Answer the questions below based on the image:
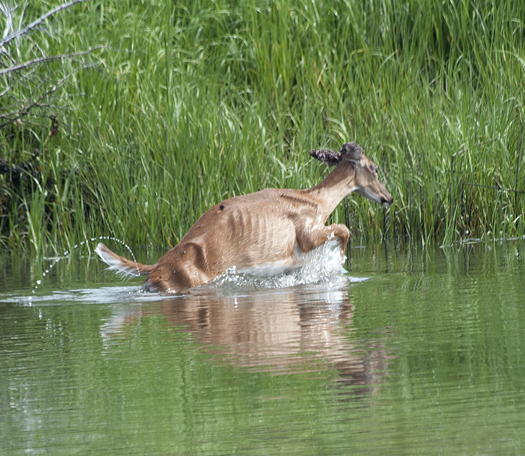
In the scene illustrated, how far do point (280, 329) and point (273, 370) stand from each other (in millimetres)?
916

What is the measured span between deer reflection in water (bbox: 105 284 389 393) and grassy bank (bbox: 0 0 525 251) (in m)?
3.45

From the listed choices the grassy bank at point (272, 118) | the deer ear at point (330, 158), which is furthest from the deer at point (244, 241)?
the grassy bank at point (272, 118)

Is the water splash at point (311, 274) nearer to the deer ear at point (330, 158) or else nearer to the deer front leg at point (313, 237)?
the deer front leg at point (313, 237)

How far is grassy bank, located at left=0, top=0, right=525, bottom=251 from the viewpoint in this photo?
30.7 ft

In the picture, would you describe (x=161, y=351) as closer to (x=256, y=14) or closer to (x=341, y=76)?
(x=341, y=76)

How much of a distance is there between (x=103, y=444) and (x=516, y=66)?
9.27m

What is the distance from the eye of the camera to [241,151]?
9844 mm

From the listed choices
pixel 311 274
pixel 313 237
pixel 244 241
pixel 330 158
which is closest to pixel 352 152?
pixel 330 158

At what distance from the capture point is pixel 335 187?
7.24m

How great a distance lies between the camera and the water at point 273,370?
248 cm

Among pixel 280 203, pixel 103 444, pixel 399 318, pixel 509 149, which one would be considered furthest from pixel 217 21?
pixel 103 444

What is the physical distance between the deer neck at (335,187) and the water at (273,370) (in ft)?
3.77

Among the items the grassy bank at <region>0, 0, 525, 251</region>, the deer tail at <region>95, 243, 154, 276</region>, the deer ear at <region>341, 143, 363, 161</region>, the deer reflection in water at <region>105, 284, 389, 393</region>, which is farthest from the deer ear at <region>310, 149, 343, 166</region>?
the deer tail at <region>95, 243, 154, 276</region>

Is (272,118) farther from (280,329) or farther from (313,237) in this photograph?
(280,329)
